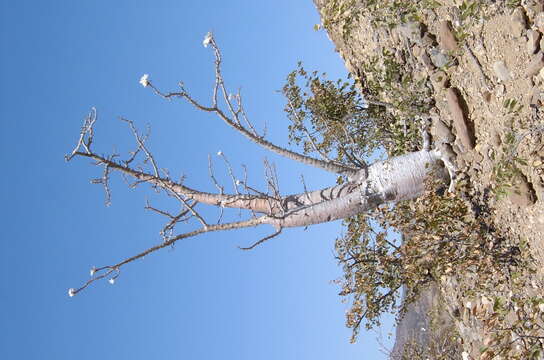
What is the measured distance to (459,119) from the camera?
5.29 meters

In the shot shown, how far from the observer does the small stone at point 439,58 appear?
5211 mm

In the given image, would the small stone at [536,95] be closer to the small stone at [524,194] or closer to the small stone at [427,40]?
the small stone at [524,194]

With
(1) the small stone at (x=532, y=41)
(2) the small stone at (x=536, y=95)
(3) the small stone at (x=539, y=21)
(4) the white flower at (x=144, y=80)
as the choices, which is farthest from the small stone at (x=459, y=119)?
(4) the white flower at (x=144, y=80)

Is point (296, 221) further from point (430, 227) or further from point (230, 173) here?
point (430, 227)

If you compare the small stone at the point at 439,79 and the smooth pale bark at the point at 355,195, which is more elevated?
the small stone at the point at 439,79

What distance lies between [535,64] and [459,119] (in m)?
1.27

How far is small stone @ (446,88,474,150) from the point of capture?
17.3ft

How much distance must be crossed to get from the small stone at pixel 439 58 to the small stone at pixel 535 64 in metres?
1.14

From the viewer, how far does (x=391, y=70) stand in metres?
6.34

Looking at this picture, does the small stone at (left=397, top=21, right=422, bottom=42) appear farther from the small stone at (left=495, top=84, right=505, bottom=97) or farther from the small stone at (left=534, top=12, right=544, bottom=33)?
the small stone at (left=534, top=12, right=544, bottom=33)

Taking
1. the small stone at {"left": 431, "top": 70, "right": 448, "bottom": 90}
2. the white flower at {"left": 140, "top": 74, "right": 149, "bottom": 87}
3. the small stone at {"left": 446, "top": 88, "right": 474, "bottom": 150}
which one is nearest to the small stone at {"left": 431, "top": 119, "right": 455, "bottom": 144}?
the small stone at {"left": 446, "top": 88, "right": 474, "bottom": 150}

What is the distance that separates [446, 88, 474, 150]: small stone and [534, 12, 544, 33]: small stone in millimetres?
1394

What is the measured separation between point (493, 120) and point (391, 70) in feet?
6.24

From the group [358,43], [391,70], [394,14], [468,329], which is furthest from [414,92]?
[468,329]
